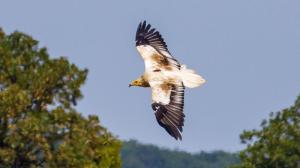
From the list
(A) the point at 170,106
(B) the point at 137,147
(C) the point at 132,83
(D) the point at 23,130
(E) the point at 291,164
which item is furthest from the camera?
(B) the point at 137,147

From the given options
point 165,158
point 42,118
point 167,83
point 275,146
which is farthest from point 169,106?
point 165,158

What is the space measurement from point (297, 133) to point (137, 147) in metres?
129

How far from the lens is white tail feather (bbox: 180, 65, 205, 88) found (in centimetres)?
2608

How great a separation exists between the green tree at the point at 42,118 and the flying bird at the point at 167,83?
5.61 m

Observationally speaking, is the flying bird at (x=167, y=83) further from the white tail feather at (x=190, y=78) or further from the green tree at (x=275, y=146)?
the green tree at (x=275, y=146)

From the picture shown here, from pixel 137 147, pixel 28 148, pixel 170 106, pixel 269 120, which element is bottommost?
pixel 170 106

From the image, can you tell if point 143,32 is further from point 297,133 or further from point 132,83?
point 297,133

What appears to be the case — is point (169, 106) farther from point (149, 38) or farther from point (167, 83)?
point (149, 38)

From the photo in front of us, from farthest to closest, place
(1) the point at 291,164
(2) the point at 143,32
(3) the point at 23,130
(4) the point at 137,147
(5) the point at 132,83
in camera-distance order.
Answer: (4) the point at 137,147 → (1) the point at 291,164 → (3) the point at 23,130 → (2) the point at 143,32 → (5) the point at 132,83

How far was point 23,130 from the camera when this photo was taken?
34.2 meters

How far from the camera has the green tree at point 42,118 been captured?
1352 inches

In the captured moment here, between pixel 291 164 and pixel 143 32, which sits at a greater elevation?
pixel 291 164

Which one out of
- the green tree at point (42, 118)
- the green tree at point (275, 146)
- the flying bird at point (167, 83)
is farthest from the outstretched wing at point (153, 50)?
the green tree at point (275, 146)

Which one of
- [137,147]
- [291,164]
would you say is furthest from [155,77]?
[137,147]
